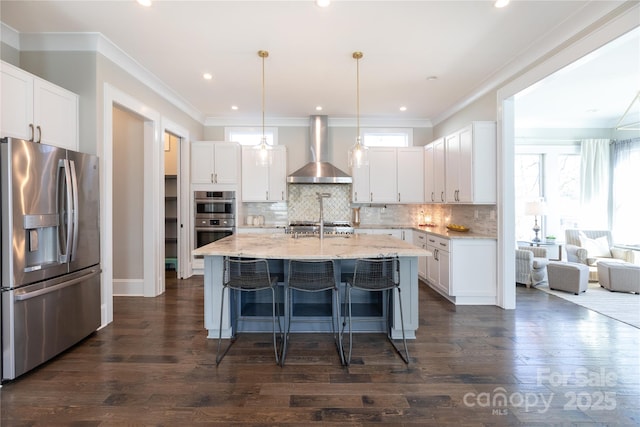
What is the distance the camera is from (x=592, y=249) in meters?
5.49

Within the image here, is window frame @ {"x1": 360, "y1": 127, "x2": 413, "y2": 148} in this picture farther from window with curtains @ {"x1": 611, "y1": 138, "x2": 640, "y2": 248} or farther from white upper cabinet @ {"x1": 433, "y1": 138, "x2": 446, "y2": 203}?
window with curtains @ {"x1": 611, "y1": 138, "x2": 640, "y2": 248}

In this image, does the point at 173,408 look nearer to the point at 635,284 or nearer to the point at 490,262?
the point at 490,262

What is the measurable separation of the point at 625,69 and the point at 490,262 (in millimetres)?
3001

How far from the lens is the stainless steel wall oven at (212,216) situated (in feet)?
17.5

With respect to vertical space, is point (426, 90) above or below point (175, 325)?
above

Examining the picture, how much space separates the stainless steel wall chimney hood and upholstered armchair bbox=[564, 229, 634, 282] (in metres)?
4.15

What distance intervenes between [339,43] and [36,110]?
284 centimetres

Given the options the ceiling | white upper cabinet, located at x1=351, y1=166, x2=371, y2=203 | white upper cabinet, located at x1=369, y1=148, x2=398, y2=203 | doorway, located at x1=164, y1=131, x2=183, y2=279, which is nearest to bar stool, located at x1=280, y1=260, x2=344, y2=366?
the ceiling

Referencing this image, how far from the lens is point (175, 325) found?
334cm

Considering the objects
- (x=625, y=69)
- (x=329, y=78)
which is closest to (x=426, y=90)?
(x=329, y=78)

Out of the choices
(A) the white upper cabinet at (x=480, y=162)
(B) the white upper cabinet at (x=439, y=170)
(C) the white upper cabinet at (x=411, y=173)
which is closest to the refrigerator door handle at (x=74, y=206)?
(A) the white upper cabinet at (x=480, y=162)

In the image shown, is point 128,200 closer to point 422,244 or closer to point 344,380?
point 344,380

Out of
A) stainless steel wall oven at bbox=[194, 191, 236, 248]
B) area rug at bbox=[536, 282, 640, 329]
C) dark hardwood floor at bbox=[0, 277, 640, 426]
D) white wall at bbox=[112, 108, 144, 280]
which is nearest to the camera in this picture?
dark hardwood floor at bbox=[0, 277, 640, 426]

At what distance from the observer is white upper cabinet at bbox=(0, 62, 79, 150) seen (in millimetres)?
2373
